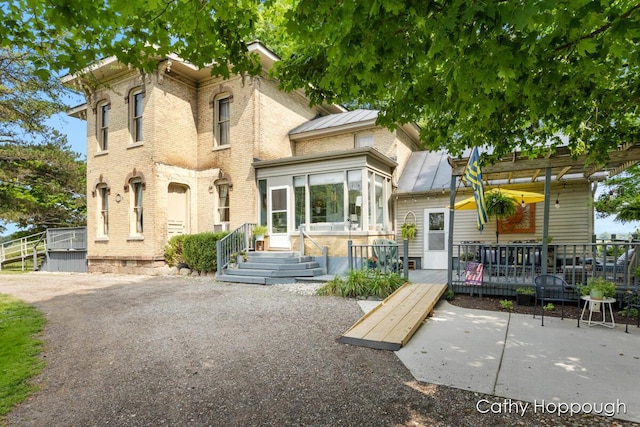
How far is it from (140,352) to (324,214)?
837cm

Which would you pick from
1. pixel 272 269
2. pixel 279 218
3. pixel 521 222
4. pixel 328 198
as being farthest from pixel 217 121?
pixel 521 222

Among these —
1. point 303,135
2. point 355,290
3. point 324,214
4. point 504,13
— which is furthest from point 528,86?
point 303,135

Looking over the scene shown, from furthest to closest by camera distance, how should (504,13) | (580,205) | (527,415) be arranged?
(580,205) < (527,415) < (504,13)

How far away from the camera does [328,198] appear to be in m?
12.3

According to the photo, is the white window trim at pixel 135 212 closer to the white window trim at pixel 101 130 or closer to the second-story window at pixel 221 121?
the white window trim at pixel 101 130

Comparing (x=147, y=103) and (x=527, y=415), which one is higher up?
(x=147, y=103)

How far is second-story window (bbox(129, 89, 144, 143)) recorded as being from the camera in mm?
14281

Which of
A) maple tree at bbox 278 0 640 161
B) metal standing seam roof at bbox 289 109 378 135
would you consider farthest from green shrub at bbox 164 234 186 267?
maple tree at bbox 278 0 640 161

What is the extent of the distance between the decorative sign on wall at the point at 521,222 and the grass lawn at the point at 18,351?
12.9 m

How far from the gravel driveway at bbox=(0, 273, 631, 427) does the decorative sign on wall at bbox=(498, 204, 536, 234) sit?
7.90 m

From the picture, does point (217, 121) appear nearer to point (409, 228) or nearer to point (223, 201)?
point (223, 201)

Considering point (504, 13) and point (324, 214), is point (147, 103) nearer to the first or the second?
point (324, 214)

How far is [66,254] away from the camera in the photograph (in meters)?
16.8

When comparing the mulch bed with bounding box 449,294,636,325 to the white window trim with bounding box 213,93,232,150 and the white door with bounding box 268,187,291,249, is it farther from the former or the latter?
the white window trim with bounding box 213,93,232,150
